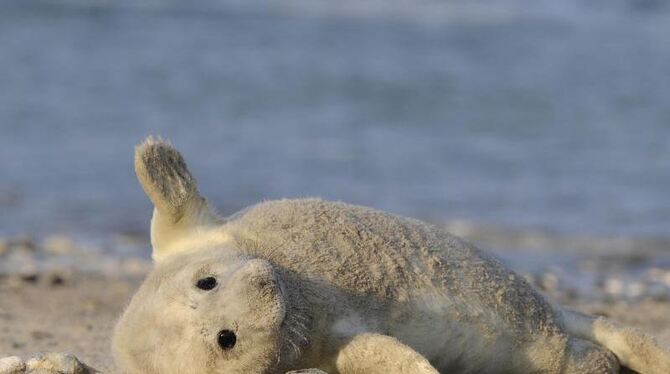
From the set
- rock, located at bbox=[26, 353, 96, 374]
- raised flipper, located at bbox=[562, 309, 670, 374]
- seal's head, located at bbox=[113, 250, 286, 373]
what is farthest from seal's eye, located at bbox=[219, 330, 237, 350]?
raised flipper, located at bbox=[562, 309, 670, 374]

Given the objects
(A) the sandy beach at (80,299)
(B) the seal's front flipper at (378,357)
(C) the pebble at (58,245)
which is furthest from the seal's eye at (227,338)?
(C) the pebble at (58,245)

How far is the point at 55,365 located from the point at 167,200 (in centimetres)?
67

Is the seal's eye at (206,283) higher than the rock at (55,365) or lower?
higher

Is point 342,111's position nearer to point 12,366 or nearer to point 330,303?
point 12,366

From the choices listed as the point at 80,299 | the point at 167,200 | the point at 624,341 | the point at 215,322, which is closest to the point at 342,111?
the point at 80,299

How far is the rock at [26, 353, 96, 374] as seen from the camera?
4.23 m

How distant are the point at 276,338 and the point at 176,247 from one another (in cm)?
82

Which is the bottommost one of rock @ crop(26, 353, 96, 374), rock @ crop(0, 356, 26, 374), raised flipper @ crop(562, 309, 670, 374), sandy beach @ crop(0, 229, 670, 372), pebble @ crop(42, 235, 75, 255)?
pebble @ crop(42, 235, 75, 255)

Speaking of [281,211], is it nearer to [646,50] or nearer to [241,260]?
[241,260]

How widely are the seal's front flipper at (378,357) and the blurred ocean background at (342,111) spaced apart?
504cm

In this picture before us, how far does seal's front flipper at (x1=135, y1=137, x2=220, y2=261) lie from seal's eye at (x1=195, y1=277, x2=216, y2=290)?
1.98 feet

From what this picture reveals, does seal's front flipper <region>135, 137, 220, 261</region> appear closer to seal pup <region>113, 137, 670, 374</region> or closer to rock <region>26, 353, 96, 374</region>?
seal pup <region>113, 137, 670, 374</region>

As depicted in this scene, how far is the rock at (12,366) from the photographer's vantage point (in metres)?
4.20

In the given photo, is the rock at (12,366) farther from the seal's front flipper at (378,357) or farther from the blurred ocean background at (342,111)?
the blurred ocean background at (342,111)
